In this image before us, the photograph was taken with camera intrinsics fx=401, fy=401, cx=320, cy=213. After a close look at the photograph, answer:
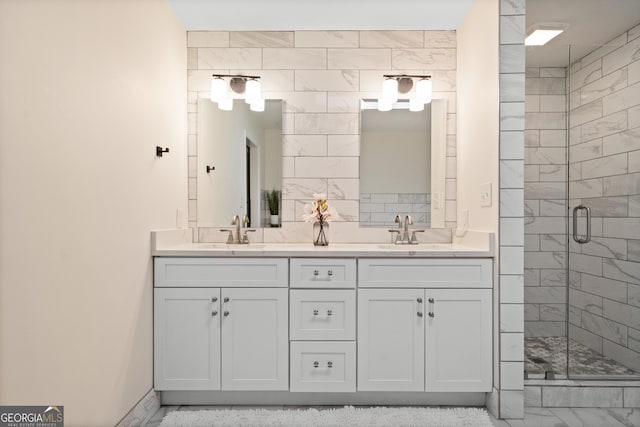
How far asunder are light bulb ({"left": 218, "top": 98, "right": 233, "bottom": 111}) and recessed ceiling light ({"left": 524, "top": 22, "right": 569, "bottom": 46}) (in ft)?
6.71

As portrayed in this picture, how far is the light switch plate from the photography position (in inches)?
88.3

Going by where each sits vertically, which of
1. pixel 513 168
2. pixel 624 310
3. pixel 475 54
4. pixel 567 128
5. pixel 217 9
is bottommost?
pixel 624 310

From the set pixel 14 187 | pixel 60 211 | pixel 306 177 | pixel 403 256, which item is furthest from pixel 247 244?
pixel 14 187

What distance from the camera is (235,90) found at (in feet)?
9.22

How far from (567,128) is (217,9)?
2.29m

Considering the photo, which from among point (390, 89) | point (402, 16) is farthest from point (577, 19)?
point (390, 89)

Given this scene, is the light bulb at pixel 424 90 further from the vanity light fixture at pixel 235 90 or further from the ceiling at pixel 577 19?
the vanity light fixture at pixel 235 90

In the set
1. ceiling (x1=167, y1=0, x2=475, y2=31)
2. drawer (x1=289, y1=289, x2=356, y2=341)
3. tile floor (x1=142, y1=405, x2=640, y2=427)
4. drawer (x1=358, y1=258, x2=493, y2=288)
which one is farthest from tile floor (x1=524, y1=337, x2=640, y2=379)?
ceiling (x1=167, y1=0, x2=475, y2=31)

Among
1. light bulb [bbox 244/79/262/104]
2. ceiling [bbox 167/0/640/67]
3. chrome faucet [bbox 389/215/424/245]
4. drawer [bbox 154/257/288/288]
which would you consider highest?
ceiling [bbox 167/0/640/67]

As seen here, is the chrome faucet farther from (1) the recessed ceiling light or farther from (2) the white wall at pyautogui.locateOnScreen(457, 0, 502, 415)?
(1) the recessed ceiling light

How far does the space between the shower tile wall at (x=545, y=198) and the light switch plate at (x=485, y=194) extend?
0.88 ft

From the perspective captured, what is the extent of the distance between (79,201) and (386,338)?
5.32 feet

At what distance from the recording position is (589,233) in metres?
2.44

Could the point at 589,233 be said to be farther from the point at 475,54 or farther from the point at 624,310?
the point at 475,54
